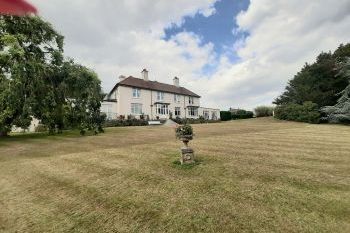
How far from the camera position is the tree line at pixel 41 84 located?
2467 cm

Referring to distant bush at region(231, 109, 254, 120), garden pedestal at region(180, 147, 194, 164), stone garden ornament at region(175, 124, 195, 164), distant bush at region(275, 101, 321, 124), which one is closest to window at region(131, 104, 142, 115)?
distant bush at region(231, 109, 254, 120)

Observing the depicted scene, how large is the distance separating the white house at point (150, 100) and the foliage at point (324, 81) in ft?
88.5

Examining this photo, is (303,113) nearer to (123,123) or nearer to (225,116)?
(225,116)

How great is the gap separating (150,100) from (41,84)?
33.7 metres

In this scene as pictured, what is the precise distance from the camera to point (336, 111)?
4025cm

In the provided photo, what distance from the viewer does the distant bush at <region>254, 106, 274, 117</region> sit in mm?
63131

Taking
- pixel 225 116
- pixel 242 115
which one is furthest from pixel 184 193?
pixel 242 115

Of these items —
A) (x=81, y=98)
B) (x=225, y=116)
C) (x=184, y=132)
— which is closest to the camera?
(x=184, y=132)

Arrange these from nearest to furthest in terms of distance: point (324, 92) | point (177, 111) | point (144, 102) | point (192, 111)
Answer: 1. point (324, 92)
2. point (144, 102)
3. point (177, 111)
4. point (192, 111)

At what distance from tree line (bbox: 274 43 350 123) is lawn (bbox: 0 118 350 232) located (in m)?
29.4

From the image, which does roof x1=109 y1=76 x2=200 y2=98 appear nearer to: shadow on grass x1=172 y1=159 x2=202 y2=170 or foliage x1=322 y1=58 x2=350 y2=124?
foliage x1=322 y1=58 x2=350 y2=124

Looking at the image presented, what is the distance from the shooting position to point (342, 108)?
40.0m

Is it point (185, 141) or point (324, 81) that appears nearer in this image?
point (185, 141)

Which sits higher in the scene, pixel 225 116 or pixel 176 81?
pixel 176 81
